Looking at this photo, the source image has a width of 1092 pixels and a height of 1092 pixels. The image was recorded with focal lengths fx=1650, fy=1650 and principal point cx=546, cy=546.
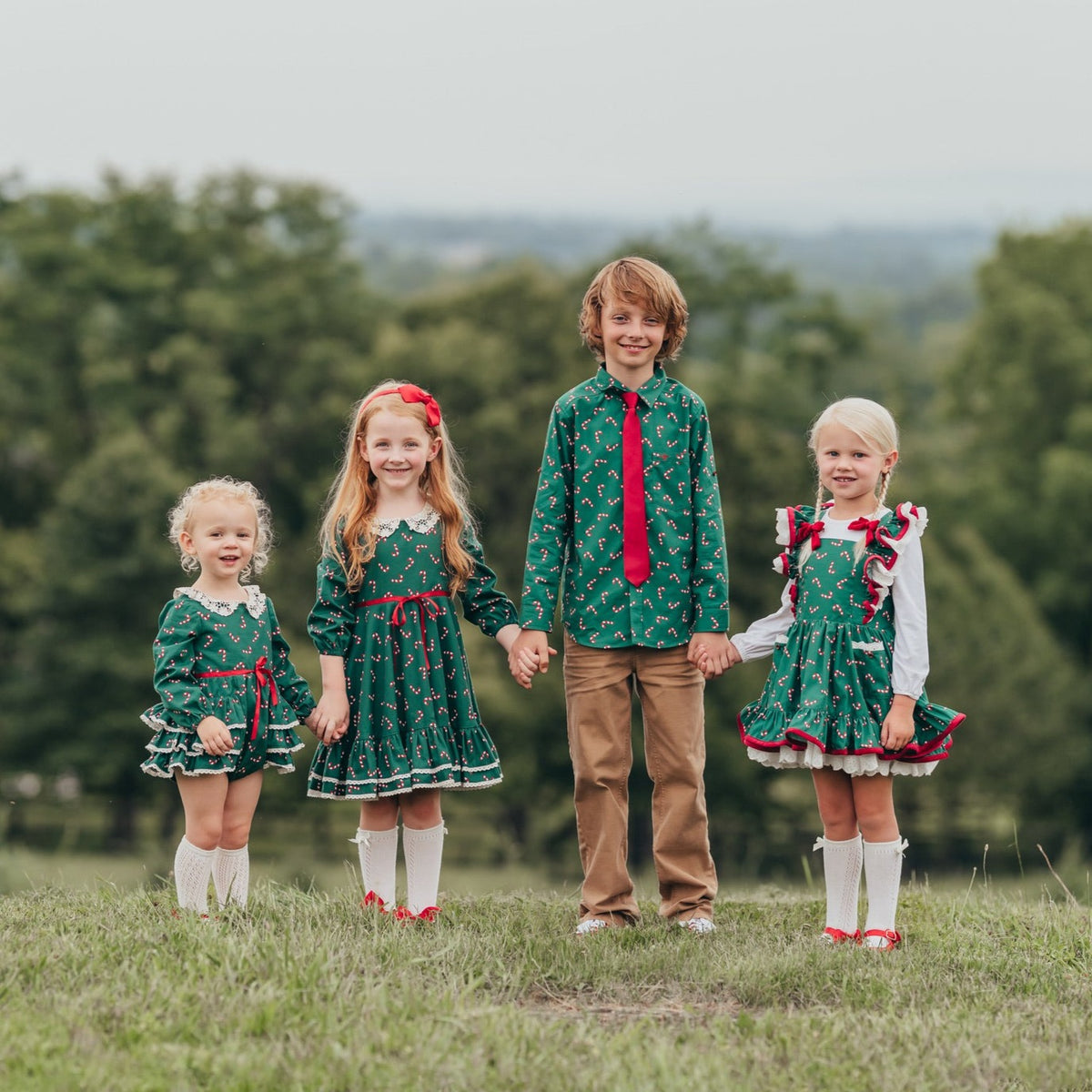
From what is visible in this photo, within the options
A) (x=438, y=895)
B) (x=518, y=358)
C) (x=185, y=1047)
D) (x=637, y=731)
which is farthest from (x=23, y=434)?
(x=185, y=1047)

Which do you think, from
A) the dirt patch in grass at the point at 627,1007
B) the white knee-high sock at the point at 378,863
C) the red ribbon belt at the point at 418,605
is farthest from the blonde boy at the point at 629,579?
the dirt patch in grass at the point at 627,1007

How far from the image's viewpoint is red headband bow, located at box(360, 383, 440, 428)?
627 centimetres

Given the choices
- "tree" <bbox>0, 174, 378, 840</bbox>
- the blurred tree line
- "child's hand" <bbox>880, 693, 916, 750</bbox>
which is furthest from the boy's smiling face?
"tree" <bbox>0, 174, 378, 840</bbox>

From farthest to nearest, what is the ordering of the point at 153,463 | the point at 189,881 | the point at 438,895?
the point at 153,463 < the point at 438,895 < the point at 189,881

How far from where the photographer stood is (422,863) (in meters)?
6.23

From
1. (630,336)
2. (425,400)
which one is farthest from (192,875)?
(630,336)

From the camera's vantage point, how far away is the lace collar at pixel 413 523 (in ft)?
20.3

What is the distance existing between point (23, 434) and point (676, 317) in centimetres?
2779

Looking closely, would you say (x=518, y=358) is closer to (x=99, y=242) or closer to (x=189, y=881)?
(x=99, y=242)

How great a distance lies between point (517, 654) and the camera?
6035 millimetres

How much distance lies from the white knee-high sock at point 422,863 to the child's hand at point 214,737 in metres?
0.87

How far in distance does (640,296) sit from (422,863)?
228cm

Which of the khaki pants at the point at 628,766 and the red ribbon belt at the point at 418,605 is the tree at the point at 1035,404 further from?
the red ribbon belt at the point at 418,605

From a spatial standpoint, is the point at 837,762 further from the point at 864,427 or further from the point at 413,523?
the point at 413,523
